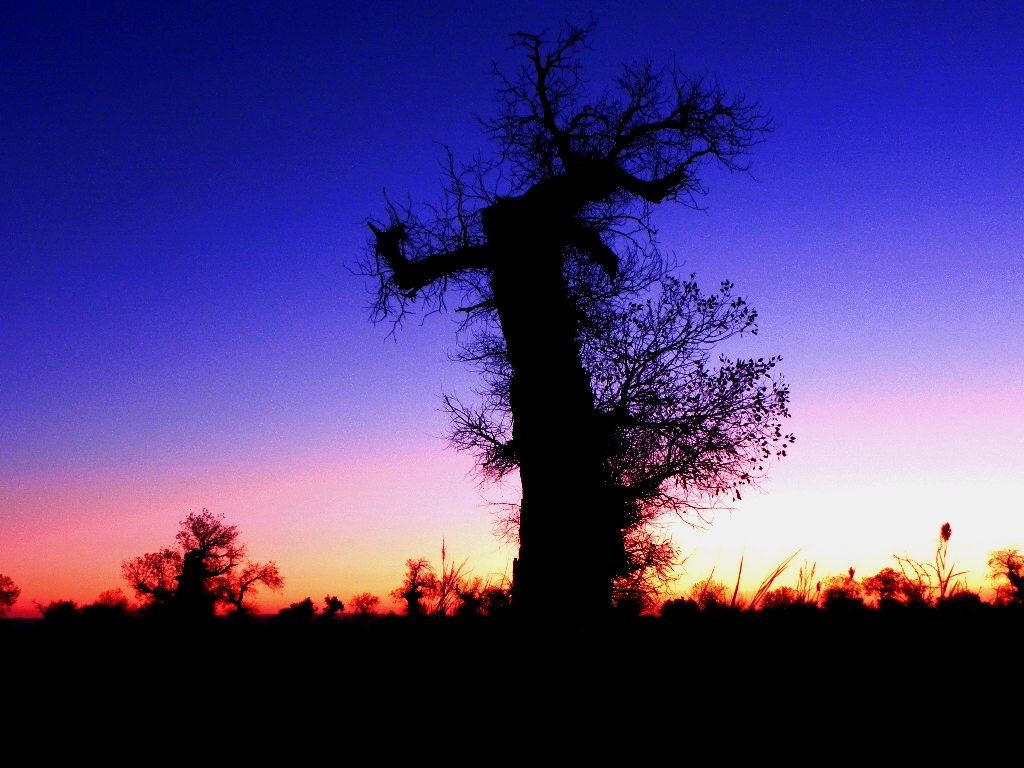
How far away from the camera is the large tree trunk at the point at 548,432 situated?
22.6ft

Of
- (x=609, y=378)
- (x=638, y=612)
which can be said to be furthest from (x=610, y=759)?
(x=609, y=378)

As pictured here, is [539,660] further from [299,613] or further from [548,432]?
[548,432]

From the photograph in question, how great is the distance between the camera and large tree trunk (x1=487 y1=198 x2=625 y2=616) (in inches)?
272

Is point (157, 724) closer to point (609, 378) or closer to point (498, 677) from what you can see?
point (498, 677)

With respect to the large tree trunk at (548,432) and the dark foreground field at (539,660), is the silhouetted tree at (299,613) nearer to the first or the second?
the dark foreground field at (539,660)

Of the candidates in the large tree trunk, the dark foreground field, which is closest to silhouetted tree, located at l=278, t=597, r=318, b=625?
the dark foreground field

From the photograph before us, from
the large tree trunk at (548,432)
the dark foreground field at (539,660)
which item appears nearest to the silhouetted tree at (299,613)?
the dark foreground field at (539,660)

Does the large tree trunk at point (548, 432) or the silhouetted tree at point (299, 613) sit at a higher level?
the large tree trunk at point (548, 432)

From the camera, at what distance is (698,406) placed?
1336 cm

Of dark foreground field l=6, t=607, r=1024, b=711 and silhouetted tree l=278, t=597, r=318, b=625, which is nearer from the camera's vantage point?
dark foreground field l=6, t=607, r=1024, b=711

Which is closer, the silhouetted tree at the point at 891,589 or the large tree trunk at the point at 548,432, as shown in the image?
the silhouetted tree at the point at 891,589

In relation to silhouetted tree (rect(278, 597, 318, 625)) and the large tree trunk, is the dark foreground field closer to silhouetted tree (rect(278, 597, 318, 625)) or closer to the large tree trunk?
silhouetted tree (rect(278, 597, 318, 625))

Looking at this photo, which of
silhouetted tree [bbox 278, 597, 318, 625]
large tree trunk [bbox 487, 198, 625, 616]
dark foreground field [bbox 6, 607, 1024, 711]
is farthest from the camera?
large tree trunk [bbox 487, 198, 625, 616]

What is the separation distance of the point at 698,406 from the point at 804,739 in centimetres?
1181
